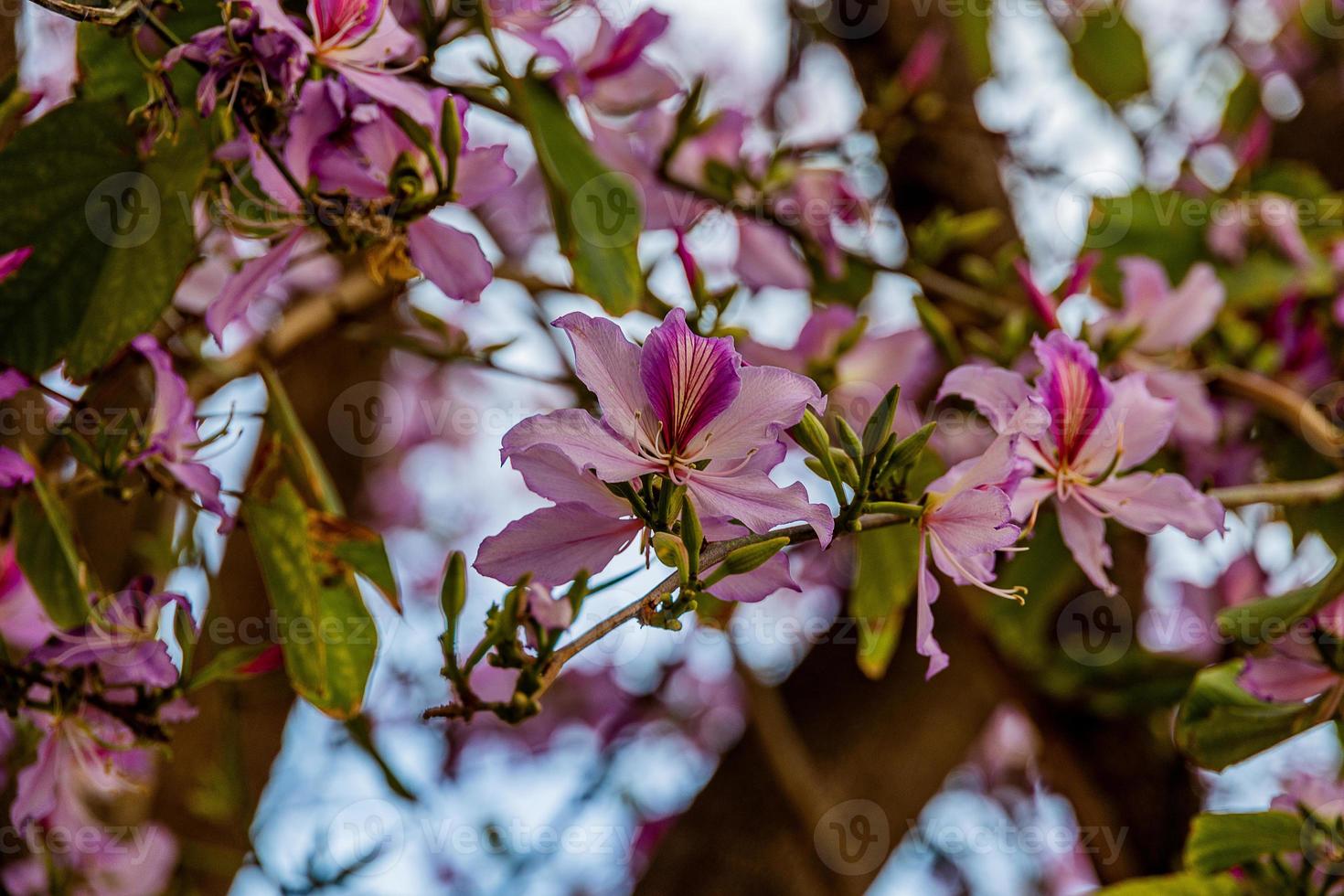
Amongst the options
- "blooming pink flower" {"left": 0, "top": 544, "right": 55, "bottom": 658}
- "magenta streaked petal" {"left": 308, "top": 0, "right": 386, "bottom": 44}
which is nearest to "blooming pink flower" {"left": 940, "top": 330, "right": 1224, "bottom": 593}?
"magenta streaked petal" {"left": 308, "top": 0, "right": 386, "bottom": 44}

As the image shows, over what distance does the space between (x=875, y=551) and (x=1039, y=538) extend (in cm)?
20

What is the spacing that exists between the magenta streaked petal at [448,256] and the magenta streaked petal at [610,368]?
Answer: 0.24m

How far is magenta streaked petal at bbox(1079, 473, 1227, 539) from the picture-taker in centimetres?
75

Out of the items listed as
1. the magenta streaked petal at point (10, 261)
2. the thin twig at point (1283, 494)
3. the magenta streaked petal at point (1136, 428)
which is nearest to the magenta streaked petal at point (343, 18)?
the magenta streaked petal at point (10, 261)

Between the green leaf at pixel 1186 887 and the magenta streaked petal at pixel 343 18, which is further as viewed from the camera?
the green leaf at pixel 1186 887

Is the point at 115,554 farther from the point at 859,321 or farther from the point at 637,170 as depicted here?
the point at 859,321

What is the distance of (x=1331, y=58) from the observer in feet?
7.37

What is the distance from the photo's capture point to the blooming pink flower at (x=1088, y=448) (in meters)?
0.72

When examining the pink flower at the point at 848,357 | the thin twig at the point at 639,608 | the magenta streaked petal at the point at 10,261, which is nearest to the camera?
the thin twig at the point at 639,608

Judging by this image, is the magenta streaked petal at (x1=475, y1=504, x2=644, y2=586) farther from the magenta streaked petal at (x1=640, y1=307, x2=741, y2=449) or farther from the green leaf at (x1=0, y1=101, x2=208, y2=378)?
the green leaf at (x1=0, y1=101, x2=208, y2=378)

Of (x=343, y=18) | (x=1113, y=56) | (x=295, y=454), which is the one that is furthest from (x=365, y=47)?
(x=1113, y=56)

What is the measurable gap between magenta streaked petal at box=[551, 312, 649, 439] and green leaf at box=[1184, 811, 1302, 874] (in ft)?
1.91

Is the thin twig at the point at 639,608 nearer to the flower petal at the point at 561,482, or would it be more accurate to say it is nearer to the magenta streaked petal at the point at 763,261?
the flower petal at the point at 561,482

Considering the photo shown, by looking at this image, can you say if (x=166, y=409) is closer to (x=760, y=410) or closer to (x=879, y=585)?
(x=760, y=410)
